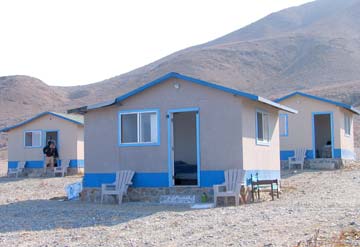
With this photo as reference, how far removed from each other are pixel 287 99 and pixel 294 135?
64.2 inches

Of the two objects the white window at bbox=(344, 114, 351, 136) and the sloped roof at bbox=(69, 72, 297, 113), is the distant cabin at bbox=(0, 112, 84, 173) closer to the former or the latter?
the sloped roof at bbox=(69, 72, 297, 113)

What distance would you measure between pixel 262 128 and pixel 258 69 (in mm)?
66820

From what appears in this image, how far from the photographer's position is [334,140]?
24969 millimetres

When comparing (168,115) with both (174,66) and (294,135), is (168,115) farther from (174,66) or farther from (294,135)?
(174,66)

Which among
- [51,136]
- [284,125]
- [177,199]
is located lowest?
[177,199]

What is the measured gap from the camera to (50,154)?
27906 mm

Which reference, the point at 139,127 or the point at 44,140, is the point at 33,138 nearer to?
the point at 44,140

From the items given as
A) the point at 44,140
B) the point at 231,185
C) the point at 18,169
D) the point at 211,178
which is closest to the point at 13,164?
the point at 18,169

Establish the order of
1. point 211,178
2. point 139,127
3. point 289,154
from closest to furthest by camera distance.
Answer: point 211,178, point 139,127, point 289,154

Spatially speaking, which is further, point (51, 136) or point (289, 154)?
point (51, 136)

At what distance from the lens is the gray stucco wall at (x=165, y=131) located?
15258mm

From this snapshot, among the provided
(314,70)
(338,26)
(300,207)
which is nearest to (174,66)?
(314,70)

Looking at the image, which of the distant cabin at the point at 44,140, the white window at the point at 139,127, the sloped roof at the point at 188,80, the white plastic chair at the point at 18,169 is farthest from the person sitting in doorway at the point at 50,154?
the white window at the point at 139,127

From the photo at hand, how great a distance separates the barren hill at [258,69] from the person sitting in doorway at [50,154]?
1655 inches
